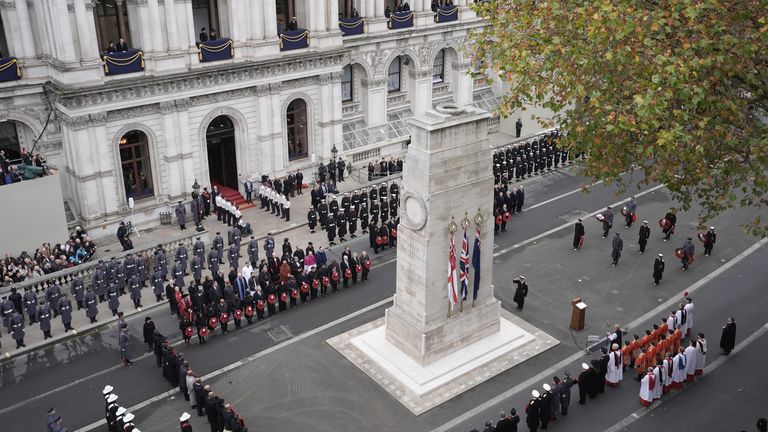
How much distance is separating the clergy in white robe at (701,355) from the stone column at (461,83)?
2773cm

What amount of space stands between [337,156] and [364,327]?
16.5 metres

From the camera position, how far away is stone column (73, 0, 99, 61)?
1200 inches

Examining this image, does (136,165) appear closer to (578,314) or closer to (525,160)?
(525,160)

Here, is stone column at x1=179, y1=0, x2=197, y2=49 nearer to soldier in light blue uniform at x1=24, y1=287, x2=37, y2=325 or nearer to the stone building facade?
the stone building facade

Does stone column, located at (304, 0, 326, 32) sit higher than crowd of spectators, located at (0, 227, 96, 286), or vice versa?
stone column, located at (304, 0, 326, 32)

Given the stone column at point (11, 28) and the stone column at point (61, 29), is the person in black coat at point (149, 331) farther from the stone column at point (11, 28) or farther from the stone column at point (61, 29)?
the stone column at point (11, 28)

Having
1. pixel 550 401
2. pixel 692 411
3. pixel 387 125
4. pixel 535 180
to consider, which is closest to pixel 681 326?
pixel 692 411

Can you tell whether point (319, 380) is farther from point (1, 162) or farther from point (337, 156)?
point (337, 156)

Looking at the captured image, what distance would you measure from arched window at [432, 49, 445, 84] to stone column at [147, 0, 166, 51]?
19.3 m

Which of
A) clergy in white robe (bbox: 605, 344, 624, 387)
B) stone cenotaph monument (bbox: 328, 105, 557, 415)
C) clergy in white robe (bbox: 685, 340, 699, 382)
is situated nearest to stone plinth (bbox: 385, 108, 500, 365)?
stone cenotaph monument (bbox: 328, 105, 557, 415)

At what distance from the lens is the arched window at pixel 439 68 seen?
47.7 m

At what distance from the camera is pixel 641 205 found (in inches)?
1446

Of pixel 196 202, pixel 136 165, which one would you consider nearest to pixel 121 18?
pixel 136 165

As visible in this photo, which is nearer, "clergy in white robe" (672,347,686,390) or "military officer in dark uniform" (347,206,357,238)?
"clergy in white robe" (672,347,686,390)
